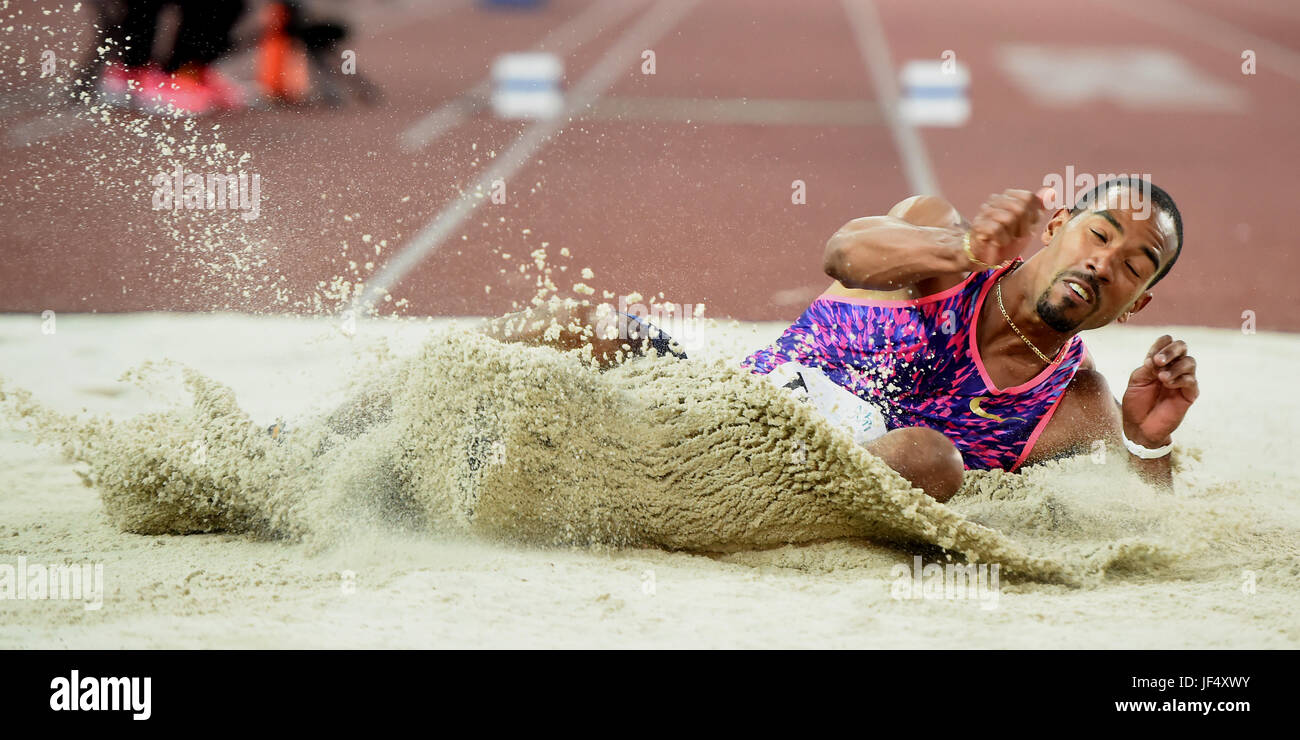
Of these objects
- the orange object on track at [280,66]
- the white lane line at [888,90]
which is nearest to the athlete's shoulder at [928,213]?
the white lane line at [888,90]

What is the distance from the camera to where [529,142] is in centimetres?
873

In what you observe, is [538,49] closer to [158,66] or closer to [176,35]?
[176,35]

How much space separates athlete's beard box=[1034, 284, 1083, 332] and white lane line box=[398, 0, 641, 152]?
585cm

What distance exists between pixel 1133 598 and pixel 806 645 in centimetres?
76

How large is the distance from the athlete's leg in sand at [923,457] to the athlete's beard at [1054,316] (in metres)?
0.33

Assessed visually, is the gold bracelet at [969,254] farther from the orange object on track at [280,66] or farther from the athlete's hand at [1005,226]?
the orange object on track at [280,66]

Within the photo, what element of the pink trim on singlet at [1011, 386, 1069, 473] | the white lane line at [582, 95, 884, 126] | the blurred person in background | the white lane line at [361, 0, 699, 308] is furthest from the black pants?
the pink trim on singlet at [1011, 386, 1069, 473]

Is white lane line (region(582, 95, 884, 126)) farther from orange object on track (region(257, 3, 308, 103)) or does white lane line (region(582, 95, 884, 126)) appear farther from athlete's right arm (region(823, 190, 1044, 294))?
athlete's right arm (region(823, 190, 1044, 294))

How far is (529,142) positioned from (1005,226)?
22.4 feet

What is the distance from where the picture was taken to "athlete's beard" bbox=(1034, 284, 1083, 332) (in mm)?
2549

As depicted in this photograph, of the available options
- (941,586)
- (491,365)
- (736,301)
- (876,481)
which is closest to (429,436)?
(491,365)

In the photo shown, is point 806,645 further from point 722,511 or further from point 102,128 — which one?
point 102,128

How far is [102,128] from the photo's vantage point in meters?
8.09

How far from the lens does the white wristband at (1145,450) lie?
2803 mm
